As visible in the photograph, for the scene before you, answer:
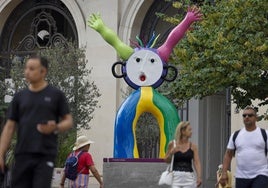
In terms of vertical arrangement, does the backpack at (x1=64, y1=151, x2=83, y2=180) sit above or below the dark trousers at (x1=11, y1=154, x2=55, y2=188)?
above

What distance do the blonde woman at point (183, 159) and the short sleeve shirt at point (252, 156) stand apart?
65 centimetres

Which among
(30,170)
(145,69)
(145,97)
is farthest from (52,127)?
(145,69)

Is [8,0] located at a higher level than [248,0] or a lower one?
higher

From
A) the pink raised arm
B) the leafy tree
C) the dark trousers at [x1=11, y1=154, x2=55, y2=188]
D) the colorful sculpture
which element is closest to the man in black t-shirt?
the dark trousers at [x1=11, y1=154, x2=55, y2=188]

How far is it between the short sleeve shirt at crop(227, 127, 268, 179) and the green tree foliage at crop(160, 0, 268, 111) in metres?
4.53

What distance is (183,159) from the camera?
34.8 ft

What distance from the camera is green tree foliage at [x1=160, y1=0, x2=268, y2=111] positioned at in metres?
15.1

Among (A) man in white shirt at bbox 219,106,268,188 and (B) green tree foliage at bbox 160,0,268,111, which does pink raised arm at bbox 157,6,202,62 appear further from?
(A) man in white shirt at bbox 219,106,268,188

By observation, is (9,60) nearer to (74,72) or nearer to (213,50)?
(74,72)

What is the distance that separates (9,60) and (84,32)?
13.0ft

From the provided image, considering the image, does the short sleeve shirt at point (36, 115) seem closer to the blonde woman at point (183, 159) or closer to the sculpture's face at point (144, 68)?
the blonde woman at point (183, 159)

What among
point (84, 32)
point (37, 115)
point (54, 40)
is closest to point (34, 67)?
point (37, 115)

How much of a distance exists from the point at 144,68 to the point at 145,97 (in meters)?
0.62

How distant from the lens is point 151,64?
15266 mm
